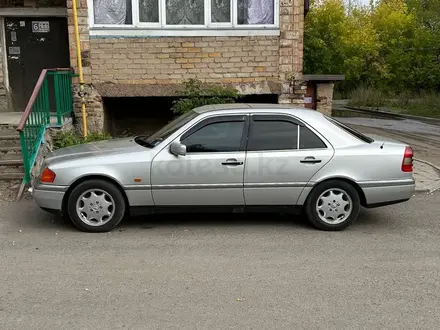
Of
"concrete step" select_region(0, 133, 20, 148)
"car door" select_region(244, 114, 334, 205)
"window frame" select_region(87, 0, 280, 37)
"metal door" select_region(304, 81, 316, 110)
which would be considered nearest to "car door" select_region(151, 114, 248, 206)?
"car door" select_region(244, 114, 334, 205)

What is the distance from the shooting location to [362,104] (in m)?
30.8

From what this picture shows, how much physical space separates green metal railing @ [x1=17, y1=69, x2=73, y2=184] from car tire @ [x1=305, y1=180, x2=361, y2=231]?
4356 mm

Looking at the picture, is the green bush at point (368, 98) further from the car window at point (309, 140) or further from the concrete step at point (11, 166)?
the car window at point (309, 140)

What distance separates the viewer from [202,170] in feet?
18.9

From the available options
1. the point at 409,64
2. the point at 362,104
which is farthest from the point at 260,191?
the point at 409,64

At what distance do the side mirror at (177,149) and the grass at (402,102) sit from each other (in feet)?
67.2

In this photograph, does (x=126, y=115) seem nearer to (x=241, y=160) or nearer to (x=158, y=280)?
(x=241, y=160)

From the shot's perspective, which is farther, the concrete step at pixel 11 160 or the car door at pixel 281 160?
the concrete step at pixel 11 160

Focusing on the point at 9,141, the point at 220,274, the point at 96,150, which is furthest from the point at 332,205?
the point at 9,141

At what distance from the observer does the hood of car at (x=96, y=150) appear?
588 cm

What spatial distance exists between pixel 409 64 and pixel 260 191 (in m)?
31.4

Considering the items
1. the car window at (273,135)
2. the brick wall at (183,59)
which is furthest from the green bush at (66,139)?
the car window at (273,135)

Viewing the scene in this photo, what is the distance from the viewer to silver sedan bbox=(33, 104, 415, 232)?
18.7ft

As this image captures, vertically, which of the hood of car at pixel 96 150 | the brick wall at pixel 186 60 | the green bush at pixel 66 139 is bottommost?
the green bush at pixel 66 139
